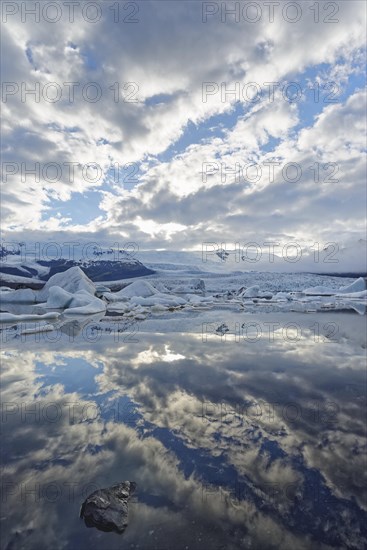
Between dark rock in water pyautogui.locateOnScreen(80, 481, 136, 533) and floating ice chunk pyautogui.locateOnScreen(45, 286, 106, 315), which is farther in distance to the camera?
floating ice chunk pyautogui.locateOnScreen(45, 286, 106, 315)

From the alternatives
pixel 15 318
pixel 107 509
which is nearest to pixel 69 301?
pixel 15 318

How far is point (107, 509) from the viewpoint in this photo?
8.05ft

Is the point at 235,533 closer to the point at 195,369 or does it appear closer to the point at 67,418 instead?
the point at 67,418

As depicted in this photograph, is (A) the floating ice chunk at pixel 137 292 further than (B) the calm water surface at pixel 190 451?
Yes

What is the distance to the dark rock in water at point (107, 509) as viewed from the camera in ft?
7.76

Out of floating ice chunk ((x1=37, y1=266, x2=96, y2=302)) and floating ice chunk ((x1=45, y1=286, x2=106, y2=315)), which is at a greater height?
floating ice chunk ((x1=37, y1=266, x2=96, y2=302))

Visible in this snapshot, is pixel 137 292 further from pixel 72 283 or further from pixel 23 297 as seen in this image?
pixel 23 297

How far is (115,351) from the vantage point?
27.0 ft

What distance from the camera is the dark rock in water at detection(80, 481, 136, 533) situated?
2.37 meters

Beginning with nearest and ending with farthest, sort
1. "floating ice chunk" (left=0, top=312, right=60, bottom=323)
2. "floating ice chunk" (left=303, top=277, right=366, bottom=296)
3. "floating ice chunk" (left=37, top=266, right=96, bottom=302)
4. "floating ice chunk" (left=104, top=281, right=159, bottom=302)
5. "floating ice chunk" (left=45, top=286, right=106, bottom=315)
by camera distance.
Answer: "floating ice chunk" (left=0, top=312, right=60, bottom=323) < "floating ice chunk" (left=45, top=286, right=106, bottom=315) < "floating ice chunk" (left=37, top=266, right=96, bottom=302) < "floating ice chunk" (left=104, top=281, right=159, bottom=302) < "floating ice chunk" (left=303, top=277, right=366, bottom=296)

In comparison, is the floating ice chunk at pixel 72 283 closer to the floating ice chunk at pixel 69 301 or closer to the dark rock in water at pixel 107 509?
the floating ice chunk at pixel 69 301

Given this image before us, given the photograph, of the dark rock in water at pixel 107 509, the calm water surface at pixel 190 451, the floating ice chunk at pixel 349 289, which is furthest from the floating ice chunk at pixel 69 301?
the floating ice chunk at pixel 349 289

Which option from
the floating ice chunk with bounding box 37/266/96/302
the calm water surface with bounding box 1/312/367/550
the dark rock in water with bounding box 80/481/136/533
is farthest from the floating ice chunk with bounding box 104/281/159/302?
the dark rock in water with bounding box 80/481/136/533

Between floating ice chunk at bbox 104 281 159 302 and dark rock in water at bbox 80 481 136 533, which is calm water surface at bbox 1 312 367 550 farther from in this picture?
floating ice chunk at bbox 104 281 159 302
